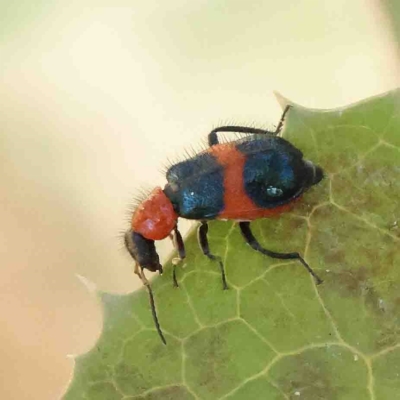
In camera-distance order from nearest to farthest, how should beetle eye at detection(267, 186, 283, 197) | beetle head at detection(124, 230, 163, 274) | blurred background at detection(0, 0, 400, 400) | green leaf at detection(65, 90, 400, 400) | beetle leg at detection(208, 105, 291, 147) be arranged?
green leaf at detection(65, 90, 400, 400), beetle eye at detection(267, 186, 283, 197), beetle head at detection(124, 230, 163, 274), beetle leg at detection(208, 105, 291, 147), blurred background at detection(0, 0, 400, 400)

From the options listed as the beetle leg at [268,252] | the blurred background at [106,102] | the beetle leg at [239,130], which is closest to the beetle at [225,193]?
the beetle leg at [268,252]

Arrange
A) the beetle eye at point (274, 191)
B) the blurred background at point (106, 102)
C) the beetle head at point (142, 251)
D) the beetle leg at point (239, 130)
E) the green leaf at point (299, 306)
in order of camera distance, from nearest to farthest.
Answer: the green leaf at point (299, 306)
the beetle eye at point (274, 191)
the beetle head at point (142, 251)
the beetle leg at point (239, 130)
the blurred background at point (106, 102)

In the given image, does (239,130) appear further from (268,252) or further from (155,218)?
(268,252)

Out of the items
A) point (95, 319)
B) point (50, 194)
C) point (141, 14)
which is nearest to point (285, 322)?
point (95, 319)

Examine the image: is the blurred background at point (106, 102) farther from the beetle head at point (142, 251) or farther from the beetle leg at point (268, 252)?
the beetle leg at point (268, 252)

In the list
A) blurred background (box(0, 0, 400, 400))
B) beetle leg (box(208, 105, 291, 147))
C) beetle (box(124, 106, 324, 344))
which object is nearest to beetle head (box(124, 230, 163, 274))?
beetle (box(124, 106, 324, 344))

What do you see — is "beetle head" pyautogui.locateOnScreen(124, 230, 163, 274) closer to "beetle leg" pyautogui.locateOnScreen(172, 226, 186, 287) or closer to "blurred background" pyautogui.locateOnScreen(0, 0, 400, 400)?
"beetle leg" pyautogui.locateOnScreen(172, 226, 186, 287)

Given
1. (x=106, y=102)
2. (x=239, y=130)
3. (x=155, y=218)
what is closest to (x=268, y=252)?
(x=155, y=218)
